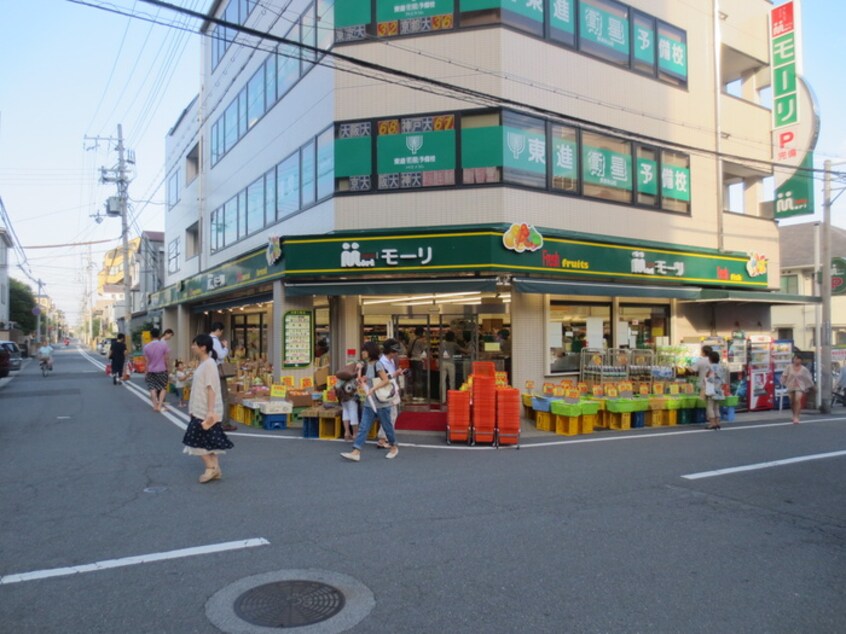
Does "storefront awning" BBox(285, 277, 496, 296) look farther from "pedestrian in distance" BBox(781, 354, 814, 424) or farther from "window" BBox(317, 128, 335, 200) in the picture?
"pedestrian in distance" BBox(781, 354, 814, 424)

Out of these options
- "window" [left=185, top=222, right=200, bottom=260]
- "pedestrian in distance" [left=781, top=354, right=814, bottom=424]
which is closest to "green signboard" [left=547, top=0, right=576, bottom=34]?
"pedestrian in distance" [left=781, top=354, right=814, bottom=424]

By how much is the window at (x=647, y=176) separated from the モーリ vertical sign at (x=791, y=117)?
4.02 metres

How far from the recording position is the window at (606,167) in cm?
1355

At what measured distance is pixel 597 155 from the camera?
1370 centimetres

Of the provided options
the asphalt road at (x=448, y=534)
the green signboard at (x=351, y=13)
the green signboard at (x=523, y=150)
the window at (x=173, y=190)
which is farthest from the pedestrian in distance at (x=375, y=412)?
the window at (x=173, y=190)

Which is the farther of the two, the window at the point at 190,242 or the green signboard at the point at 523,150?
the window at the point at 190,242

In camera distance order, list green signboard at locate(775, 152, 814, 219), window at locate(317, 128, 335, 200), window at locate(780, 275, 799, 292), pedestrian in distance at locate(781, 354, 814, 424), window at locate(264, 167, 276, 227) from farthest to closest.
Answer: window at locate(780, 275, 799, 292) < window at locate(264, 167, 276, 227) < green signboard at locate(775, 152, 814, 219) < window at locate(317, 128, 335, 200) < pedestrian in distance at locate(781, 354, 814, 424)

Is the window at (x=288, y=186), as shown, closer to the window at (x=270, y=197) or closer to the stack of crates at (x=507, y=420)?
the window at (x=270, y=197)

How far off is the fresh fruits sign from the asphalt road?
14.3 feet

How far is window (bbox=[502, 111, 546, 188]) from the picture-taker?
12.2m

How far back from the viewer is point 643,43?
47.8ft

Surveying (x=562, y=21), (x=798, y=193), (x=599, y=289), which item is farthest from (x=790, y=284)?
(x=562, y=21)

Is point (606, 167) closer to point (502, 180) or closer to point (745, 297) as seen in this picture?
point (502, 180)

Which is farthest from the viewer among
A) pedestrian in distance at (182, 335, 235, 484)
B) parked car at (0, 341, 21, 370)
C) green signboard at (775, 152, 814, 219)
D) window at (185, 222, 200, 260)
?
parked car at (0, 341, 21, 370)
